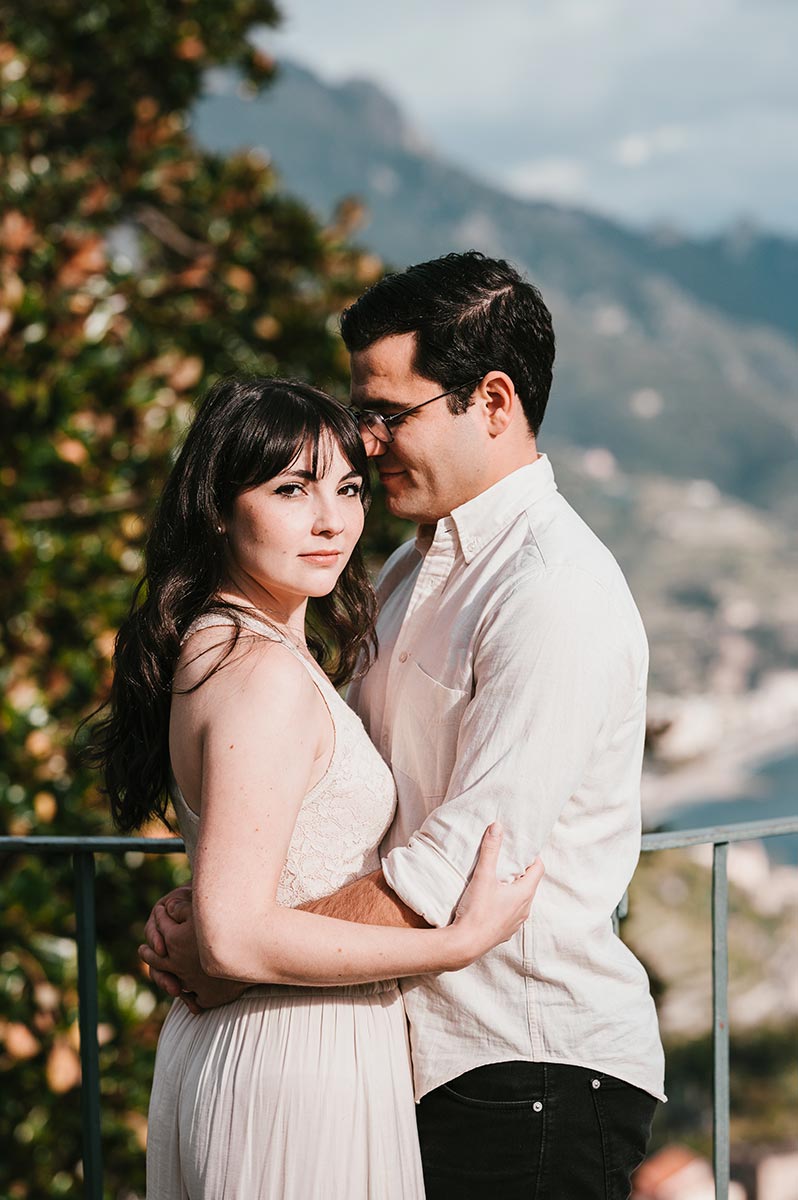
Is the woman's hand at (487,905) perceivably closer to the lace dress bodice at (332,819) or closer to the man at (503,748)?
the man at (503,748)

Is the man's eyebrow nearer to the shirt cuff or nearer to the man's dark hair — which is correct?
the man's dark hair

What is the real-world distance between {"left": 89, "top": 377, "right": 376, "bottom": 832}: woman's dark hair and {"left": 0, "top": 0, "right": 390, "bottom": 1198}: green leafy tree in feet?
4.64

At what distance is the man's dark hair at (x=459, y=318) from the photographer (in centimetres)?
194

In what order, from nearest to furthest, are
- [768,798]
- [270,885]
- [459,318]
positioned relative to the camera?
[270,885] < [459,318] < [768,798]

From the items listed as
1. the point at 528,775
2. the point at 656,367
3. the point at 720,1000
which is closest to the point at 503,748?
the point at 528,775

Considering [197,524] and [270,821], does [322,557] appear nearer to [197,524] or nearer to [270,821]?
[197,524]

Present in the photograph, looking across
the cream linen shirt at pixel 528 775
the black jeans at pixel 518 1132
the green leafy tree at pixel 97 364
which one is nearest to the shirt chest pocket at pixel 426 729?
the cream linen shirt at pixel 528 775

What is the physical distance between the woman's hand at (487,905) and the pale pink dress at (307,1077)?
0.22 metres

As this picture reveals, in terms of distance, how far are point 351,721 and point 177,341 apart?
9.75 ft

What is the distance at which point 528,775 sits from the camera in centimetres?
166

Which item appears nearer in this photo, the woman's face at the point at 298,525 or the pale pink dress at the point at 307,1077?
the pale pink dress at the point at 307,1077

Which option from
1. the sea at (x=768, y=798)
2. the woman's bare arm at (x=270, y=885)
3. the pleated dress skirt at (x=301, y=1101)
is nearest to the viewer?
the woman's bare arm at (x=270, y=885)

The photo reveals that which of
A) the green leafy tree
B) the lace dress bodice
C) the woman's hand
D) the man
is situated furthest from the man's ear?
the green leafy tree

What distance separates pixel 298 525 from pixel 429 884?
540 mm
